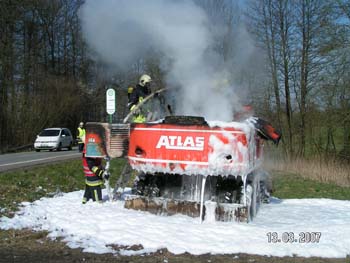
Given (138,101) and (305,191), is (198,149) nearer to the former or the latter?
(138,101)

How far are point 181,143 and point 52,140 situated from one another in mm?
24370

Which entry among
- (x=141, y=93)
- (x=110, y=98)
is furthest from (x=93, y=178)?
(x=110, y=98)

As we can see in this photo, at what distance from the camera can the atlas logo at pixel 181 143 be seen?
19.3 feet

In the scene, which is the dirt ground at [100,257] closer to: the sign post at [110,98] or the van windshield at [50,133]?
the sign post at [110,98]

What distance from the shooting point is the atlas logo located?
5883 mm

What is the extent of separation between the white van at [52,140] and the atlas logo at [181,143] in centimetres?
2402

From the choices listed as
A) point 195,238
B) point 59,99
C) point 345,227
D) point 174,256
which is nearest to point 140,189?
point 195,238

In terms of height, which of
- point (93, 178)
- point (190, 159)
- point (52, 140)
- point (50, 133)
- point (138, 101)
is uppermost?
point (138, 101)

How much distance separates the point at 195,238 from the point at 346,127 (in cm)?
2036

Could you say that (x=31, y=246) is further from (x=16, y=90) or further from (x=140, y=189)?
(x=16, y=90)

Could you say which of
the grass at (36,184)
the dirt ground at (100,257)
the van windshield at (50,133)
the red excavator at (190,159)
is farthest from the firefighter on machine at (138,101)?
the van windshield at (50,133)

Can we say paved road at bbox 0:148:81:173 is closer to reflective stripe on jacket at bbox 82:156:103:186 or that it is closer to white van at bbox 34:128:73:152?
white van at bbox 34:128:73:152

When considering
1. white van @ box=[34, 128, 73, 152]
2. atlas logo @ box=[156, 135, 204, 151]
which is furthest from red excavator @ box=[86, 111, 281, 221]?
white van @ box=[34, 128, 73, 152]

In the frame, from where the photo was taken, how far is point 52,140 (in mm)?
A: 29016
